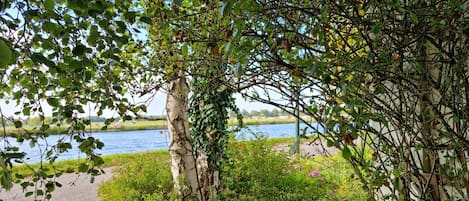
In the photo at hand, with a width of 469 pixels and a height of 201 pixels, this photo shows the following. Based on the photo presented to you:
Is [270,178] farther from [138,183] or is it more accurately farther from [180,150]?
[138,183]

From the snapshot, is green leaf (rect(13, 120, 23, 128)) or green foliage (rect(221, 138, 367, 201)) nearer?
green leaf (rect(13, 120, 23, 128))

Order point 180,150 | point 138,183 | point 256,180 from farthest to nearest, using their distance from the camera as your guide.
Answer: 1. point 138,183
2. point 256,180
3. point 180,150

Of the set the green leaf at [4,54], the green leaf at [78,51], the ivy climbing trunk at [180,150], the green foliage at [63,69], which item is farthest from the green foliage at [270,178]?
the green leaf at [4,54]

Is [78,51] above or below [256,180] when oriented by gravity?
above

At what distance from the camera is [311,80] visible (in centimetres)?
107

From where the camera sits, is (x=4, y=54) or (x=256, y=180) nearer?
(x=4, y=54)

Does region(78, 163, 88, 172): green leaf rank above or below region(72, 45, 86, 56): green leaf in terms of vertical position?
below

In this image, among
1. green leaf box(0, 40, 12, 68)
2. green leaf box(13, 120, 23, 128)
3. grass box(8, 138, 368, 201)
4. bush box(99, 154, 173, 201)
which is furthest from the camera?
bush box(99, 154, 173, 201)

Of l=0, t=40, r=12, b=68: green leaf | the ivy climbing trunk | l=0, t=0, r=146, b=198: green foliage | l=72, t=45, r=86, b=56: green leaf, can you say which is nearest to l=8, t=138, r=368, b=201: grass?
the ivy climbing trunk

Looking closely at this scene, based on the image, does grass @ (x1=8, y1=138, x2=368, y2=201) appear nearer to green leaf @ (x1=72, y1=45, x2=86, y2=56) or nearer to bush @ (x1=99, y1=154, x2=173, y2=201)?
bush @ (x1=99, y1=154, x2=173, y2=201)

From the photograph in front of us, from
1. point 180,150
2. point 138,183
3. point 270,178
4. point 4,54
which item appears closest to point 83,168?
point 4,54

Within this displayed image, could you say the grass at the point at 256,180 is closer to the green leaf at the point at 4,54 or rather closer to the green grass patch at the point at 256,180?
the green grass patch at the point at 256,180

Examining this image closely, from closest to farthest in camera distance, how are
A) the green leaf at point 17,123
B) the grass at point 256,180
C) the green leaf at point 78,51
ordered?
the green leaf at point 78,51 → the green leaf at point 17,123 → the grass at point 256,180

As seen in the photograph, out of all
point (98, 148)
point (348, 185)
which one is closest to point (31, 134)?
point (98, 148)
